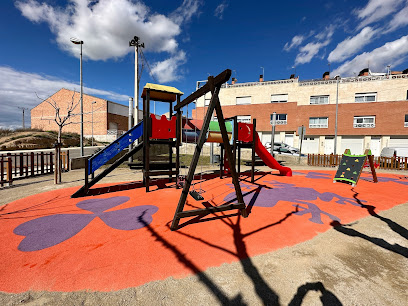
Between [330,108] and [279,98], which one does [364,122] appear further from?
[279,98]

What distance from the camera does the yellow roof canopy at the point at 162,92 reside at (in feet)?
20.5

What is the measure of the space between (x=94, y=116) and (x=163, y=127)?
3386 cm

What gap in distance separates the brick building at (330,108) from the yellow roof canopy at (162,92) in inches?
654

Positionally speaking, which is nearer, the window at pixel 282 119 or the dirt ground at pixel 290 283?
the dirt ground at pixel 290 283

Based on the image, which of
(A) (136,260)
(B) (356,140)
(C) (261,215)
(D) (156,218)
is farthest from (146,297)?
(B) (356,140)

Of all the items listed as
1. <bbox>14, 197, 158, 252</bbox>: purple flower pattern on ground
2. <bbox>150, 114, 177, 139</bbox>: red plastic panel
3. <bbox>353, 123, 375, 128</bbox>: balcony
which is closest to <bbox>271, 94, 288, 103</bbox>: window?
<bbox>353, 123, 375, 128</bbox>: balcony

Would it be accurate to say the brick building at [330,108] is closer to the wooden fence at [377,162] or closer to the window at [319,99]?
the window at [319,99]

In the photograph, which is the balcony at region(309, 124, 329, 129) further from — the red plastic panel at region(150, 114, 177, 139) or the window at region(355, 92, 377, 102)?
the red plastic panel at region(150, 114, 177, 139)

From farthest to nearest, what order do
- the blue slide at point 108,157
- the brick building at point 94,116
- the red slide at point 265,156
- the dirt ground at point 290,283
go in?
the brick building at point 94,116, the red slide at point 265,156, the blue slide at point 108,157, the dirt ground at point 290,283

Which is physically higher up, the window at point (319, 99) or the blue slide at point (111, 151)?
the window at point (319, 99)

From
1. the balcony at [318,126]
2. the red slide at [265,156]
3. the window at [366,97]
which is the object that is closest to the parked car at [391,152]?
the balcony at [318,126]

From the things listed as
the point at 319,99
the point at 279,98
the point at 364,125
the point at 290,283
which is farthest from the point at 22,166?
the point at 364,125

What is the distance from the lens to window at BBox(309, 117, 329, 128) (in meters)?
25.6

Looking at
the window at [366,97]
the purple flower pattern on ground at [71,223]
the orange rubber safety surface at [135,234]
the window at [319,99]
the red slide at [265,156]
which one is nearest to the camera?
the orange rubber safety surface at [135,234]
